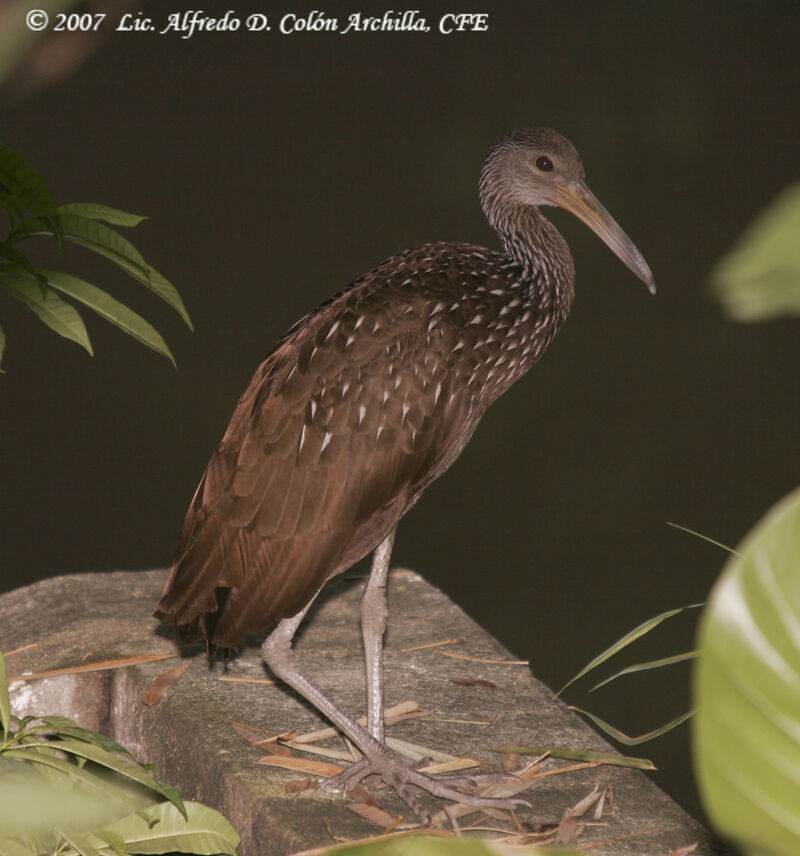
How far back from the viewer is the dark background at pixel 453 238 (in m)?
7.12

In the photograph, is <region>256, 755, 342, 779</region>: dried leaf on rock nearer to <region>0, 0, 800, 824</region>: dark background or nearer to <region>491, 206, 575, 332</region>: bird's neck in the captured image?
<region>491, 206, 575, 332</region>: bird's neck

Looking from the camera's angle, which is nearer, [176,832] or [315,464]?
[176,832]

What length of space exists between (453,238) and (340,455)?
5.25 metres

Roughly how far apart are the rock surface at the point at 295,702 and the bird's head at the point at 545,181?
1.11 metres

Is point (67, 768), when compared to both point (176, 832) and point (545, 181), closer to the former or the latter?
point (176, 832)

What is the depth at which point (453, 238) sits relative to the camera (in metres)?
7.71

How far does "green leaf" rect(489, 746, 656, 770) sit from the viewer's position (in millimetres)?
2779

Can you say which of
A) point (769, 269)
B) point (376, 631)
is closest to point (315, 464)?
point (376, 631)

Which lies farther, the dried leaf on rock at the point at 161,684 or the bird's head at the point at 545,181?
the bird's head at the point at 545,181

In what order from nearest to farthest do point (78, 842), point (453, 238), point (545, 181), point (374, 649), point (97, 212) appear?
1. point (78, 842)
2. point (97, 212)
3. point (374, 649)
4. point (545, 181)
5. point (453, 238)

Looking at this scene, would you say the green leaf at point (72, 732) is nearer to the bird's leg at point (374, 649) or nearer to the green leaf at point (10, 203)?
the bird's leg at point (374, 649)

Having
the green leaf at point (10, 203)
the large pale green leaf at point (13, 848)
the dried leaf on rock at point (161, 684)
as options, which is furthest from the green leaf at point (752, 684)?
the dried leaf on rock at point (161, 684)

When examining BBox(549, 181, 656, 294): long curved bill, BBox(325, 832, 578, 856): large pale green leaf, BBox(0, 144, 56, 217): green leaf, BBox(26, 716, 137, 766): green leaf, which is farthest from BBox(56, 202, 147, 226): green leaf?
BBox(325, 832, 578, 856): large pale green leaf

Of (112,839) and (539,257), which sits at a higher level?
(539,257)
